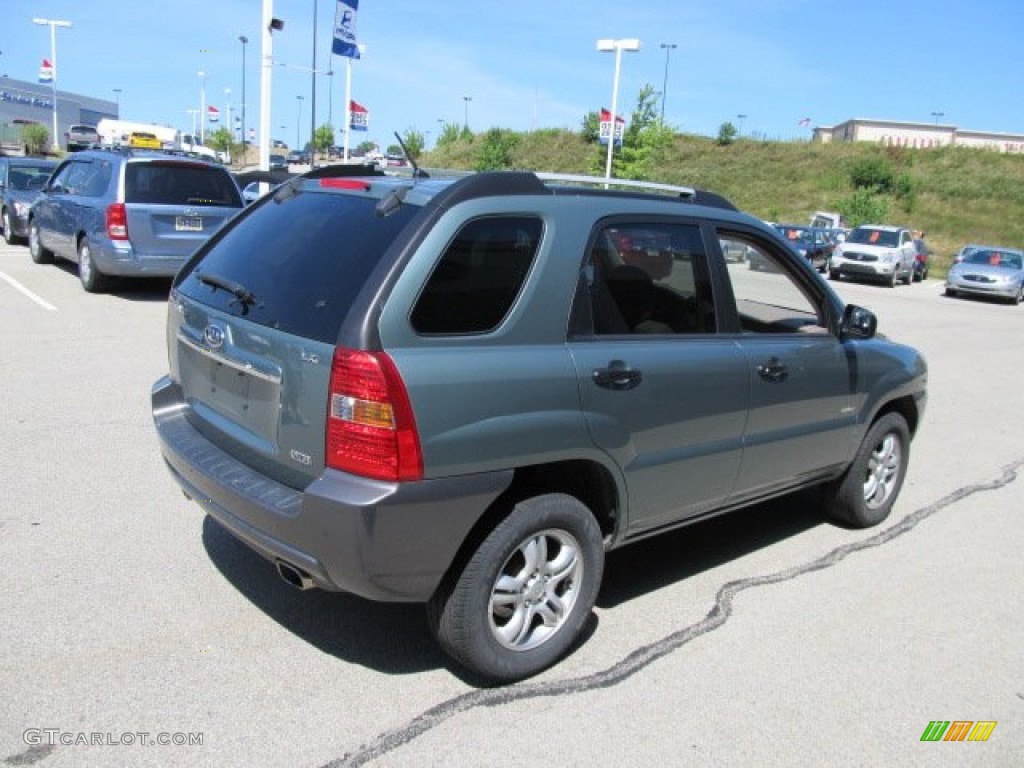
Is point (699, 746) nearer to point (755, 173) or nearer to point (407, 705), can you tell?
point (407, 705)

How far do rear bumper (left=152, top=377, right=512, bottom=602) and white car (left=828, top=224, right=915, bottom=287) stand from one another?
86.7 ft

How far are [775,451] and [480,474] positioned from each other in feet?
6.17

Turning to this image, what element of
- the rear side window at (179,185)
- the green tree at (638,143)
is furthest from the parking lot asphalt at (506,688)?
the green tree at (638,143)

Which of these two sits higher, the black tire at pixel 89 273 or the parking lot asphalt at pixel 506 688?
the black tire at pixel 89 273

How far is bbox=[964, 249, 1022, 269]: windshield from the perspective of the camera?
2639 cm

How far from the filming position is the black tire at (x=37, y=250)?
1399cm

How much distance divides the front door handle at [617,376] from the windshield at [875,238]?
26.5 m

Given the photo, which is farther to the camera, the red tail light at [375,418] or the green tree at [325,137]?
the green tree at [325,137]

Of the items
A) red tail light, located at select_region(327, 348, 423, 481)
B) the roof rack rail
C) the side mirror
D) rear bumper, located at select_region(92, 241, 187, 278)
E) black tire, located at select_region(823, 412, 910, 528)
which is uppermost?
the roof rack rail

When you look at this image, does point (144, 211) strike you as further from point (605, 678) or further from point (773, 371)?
point (605, 678)

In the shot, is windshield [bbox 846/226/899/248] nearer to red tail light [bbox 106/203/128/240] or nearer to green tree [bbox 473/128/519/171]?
red tail light [bbox 106/203/128/240]

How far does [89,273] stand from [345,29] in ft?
36.2

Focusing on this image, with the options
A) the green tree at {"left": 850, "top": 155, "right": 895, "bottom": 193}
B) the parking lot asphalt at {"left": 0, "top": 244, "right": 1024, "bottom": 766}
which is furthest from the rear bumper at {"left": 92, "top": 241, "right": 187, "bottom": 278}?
the green tree at {"left": 850, "top": 155, "right": 895, "bottom": 193}

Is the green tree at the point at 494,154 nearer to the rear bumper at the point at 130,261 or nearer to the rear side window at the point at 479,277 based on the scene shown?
the rear bumper at the point at 130,261
